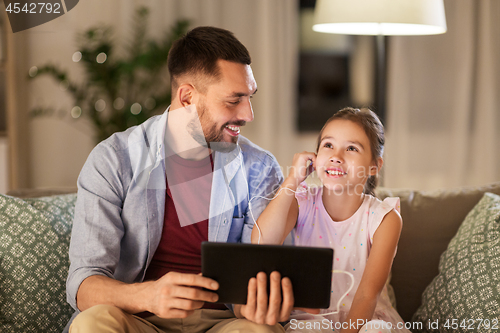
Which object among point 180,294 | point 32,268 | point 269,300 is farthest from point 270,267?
point 32,268

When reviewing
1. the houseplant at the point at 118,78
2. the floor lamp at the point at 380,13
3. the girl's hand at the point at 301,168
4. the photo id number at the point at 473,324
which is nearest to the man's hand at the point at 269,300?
the girl's hand at the point at 301,168

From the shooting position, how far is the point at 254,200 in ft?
4.17

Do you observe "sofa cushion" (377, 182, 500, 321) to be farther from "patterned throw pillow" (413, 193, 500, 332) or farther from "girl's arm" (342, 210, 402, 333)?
"girl's arm" (342, 210, 402, 333)

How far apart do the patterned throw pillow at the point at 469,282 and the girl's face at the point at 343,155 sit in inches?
16.1

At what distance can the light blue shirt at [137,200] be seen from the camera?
1.14 meters

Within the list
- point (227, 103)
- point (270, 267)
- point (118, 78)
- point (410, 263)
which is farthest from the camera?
point (118, 78)

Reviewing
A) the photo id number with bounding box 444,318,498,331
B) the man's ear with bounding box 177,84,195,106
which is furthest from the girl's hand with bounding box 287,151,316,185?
the photo id number with bounding box 444,318,498,331

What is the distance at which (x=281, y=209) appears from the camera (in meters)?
1.17

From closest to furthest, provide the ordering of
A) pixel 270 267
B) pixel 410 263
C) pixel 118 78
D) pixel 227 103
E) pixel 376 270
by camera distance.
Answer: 1. pixel 270 267
2. pixel 376 270
3. pixel 227 103
4. pixel 410 263
5. pixel 118 78

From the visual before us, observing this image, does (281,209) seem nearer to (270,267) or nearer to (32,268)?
(270,267)

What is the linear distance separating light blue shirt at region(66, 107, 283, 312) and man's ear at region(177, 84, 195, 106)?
8 cm

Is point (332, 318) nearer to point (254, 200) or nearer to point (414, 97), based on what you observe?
point (254, 200)

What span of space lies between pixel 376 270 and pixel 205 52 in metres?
0.74

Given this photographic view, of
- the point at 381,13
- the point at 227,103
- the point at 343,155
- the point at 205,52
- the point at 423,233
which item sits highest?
the point at 381,13
